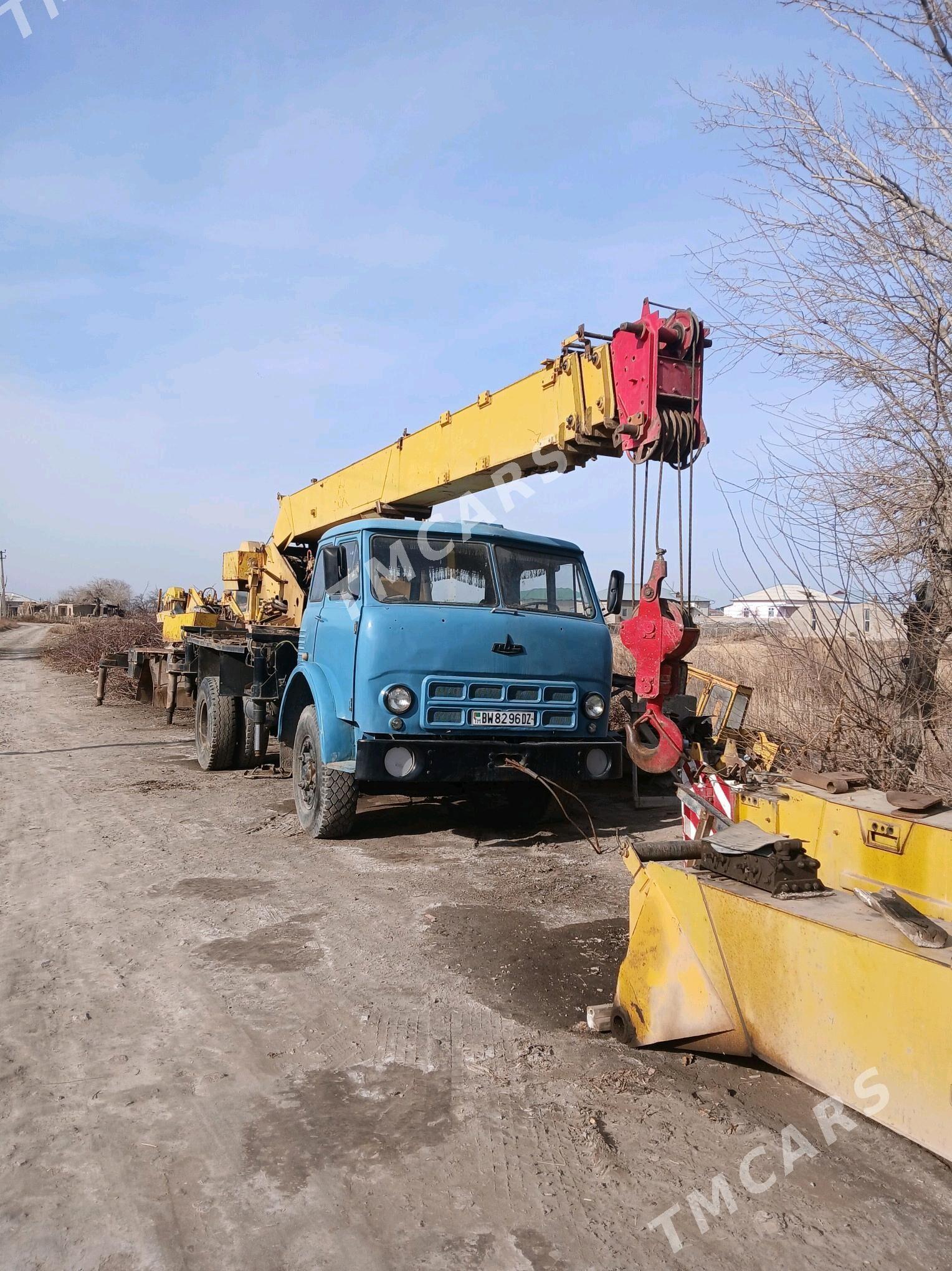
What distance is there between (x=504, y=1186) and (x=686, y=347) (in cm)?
500

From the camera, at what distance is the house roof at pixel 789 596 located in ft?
21.4

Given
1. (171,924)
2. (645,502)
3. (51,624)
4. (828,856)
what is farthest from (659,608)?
(51,624)

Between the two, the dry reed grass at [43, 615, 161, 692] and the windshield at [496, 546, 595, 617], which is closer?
the windshield at [496, 546, 595, 617]

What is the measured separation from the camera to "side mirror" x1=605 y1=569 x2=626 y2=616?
7023 mm

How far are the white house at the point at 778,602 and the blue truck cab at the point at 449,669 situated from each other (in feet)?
3.59

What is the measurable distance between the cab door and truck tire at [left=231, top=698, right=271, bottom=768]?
2.31 meters

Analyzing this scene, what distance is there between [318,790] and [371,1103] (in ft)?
12.2

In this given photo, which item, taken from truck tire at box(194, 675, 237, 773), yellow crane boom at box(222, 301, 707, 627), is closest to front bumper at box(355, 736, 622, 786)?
yellow crane boom at box(222, 301, 707, 627)

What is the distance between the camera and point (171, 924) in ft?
15.5

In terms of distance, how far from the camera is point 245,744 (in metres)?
9.67

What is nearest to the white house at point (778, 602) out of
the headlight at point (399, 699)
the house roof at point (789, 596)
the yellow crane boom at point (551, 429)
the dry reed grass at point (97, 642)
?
the house roof at point (789, 596)

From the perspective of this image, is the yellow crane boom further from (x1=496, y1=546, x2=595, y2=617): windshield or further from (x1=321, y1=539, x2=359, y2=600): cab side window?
(x1=321, y1=539, x2=359, y2=600): cab side window
